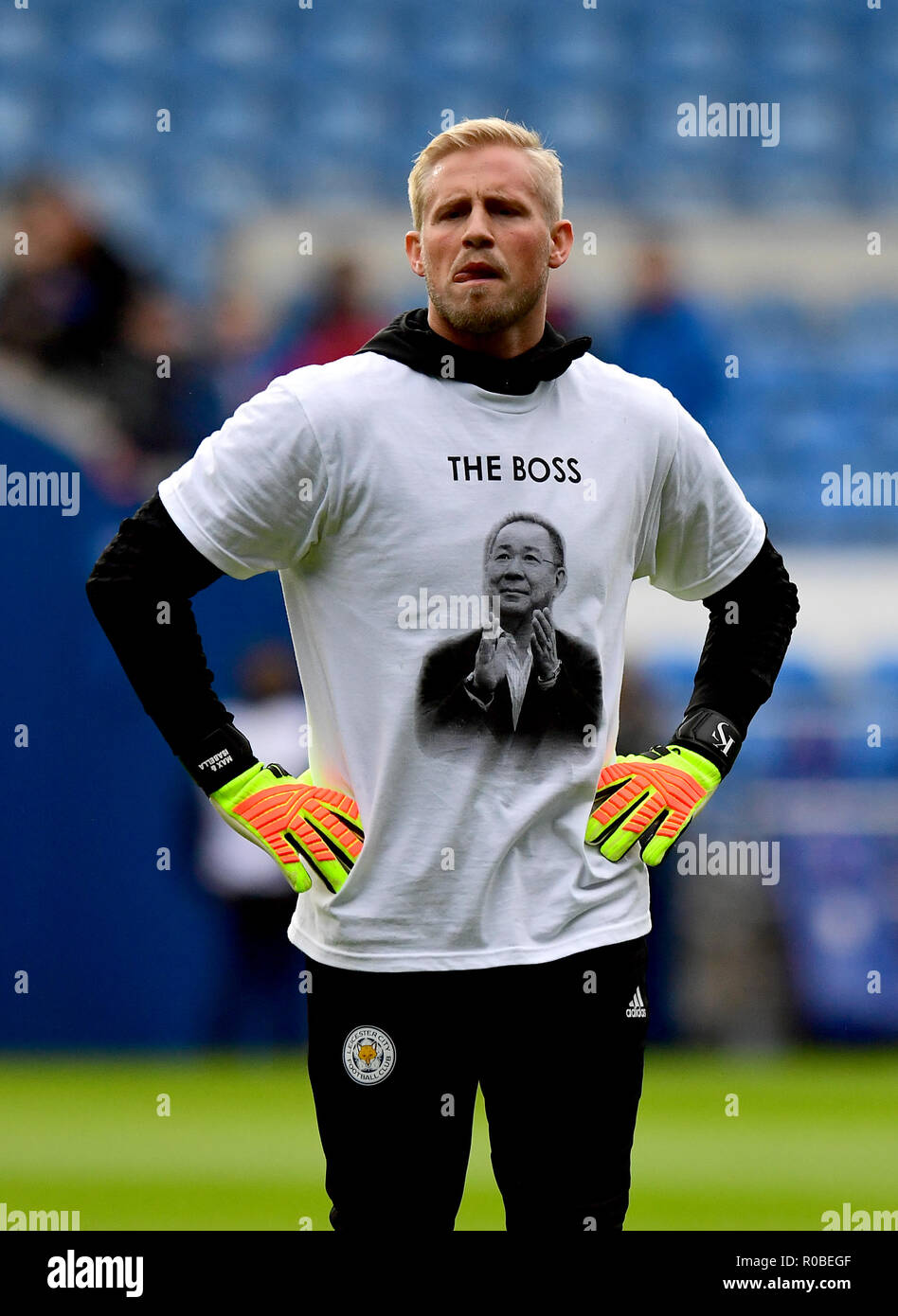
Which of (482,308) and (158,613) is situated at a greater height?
(482,308)

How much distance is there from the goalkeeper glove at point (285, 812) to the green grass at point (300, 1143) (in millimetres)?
1591

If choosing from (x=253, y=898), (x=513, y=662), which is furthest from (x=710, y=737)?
(x=253, y=898)

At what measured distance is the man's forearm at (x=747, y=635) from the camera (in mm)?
1972

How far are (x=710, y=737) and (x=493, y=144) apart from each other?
2.46ft

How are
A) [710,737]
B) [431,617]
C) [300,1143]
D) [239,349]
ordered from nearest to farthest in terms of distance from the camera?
[431,617]
[710,737]
[300,1143]
[239,349]

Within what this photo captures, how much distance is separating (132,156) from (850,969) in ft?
10.0

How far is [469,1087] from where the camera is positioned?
1728mm

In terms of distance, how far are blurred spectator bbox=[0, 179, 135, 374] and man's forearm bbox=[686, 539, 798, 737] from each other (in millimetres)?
2572

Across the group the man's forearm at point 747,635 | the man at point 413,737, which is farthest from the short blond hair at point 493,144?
the man's forearm at point 747,635

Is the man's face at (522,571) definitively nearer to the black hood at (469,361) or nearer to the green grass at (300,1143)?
the black hood at (469,361)

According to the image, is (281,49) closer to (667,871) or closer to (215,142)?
(215,142)

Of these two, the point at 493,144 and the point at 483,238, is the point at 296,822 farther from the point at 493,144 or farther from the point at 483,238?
the point at 493,144

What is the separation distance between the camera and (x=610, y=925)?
5.79ft

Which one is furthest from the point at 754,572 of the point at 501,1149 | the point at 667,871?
the point at 667,871
